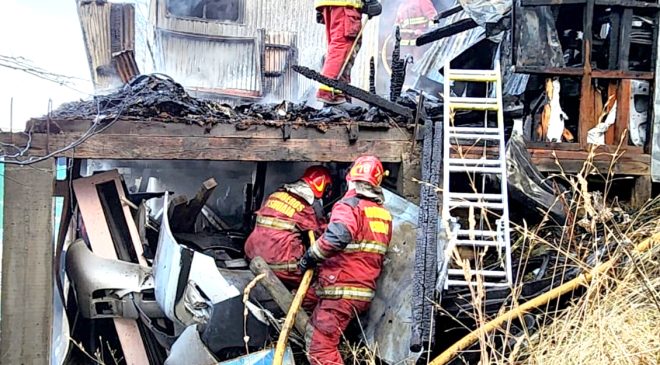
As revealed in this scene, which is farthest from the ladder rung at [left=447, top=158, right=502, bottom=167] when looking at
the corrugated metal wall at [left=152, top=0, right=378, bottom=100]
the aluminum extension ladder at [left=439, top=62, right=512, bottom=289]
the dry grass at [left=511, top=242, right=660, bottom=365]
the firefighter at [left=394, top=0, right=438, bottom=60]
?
the corrugated metal wall at [left=152, top=0, right=378, bottom=100]

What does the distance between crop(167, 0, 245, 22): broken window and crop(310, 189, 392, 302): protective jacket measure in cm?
1006

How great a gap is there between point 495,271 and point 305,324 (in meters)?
1.61

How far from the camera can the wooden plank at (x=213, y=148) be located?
639 cm

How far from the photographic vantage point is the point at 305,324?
20.4ft

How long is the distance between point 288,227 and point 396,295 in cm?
113

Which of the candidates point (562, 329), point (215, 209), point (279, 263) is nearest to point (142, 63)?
point (215, 209)

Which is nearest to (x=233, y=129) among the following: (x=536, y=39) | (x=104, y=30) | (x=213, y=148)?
(x=213, y=148)

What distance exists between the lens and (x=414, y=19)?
1382cm

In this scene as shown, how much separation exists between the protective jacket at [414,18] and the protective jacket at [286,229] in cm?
766

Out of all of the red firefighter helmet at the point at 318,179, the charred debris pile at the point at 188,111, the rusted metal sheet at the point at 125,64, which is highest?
the rusted metal sheet at the point at 125,64

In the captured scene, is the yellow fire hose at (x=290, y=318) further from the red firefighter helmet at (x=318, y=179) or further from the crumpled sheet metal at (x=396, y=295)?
the red firefighter helmet at (x=318, y=179)

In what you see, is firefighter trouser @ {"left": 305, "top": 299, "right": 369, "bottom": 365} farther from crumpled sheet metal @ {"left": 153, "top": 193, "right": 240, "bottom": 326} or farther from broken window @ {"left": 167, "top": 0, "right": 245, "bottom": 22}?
broken window @ {"left": 167, "top": 0, "right": 245, "bottom": 22}

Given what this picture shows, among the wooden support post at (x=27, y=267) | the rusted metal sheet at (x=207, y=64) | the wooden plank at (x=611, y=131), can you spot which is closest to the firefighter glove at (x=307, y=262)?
the wooden support post at (x=27, y=267)

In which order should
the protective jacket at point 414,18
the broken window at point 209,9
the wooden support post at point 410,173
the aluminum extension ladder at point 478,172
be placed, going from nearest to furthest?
the aluminum extension ladder at point 478,172
the wooden support post at point 410,173
the protective jacket at point 414,18
the broken window at point 209,9
